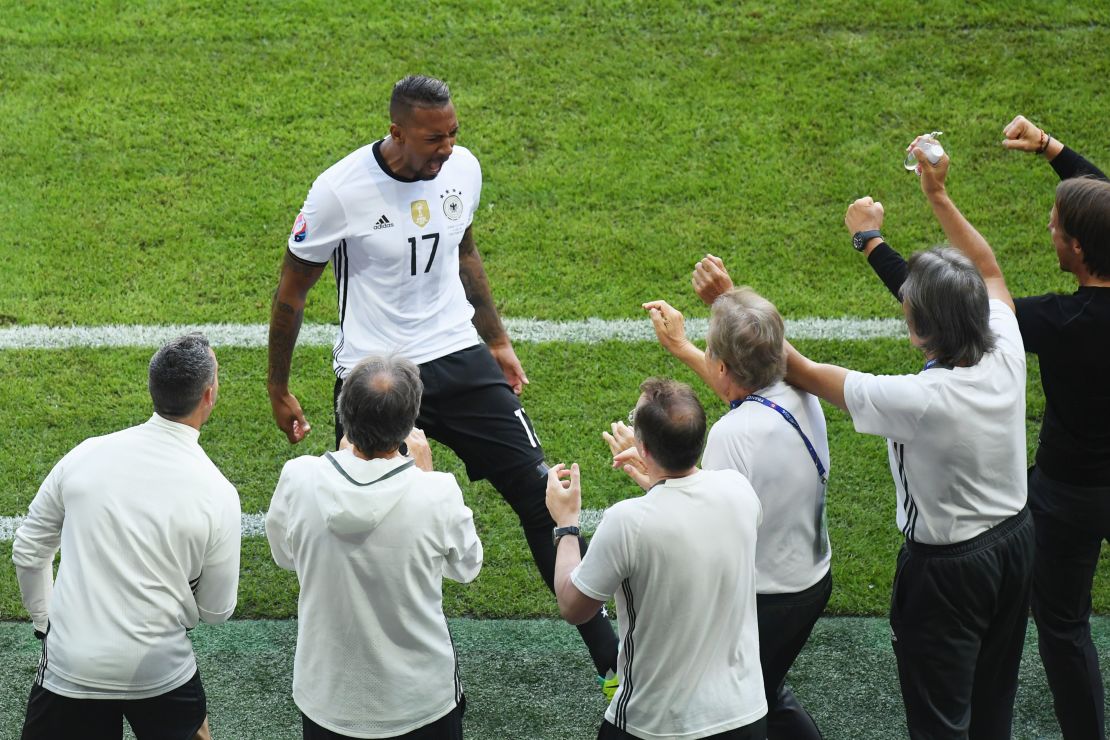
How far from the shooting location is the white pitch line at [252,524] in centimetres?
541

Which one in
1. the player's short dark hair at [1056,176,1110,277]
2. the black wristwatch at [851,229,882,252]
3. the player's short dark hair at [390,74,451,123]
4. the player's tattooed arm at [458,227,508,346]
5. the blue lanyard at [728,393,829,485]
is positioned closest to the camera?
the blue lanyard at [728,393,829,485]

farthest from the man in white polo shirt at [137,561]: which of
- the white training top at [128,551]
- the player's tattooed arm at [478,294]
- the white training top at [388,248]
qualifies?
the player's tattooed arm at [478,294]

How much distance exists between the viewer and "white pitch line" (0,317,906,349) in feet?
21.5

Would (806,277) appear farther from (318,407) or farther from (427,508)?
(427,508)

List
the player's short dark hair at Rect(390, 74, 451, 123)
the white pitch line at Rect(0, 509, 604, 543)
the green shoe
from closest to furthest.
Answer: the green shoe → the player's short dark hair at Rect(390, 74, 451, 123) → the white pitch line at Rect(0, 509, 604, 543)

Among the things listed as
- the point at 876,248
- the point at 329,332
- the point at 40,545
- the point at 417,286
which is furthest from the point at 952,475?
the point at 329,332

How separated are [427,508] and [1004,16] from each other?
271 inches

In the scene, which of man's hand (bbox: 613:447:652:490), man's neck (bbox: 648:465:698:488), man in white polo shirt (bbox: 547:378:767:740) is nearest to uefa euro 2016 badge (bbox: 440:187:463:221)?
man's hand (bbox: 613:447:652:490)

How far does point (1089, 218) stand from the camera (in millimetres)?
3572

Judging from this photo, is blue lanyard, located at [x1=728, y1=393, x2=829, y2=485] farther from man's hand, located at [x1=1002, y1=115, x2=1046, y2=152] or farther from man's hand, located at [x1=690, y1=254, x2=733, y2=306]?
man's hand, located at [x1=1002, y1=115, x2=1046, y2=152]

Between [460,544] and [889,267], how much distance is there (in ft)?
5.13

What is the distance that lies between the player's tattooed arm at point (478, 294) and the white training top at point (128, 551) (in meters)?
1.72

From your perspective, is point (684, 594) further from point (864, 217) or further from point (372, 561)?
point (864, 217)

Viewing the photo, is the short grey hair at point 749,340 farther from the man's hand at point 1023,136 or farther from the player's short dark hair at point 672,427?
the man's hand at point 1023,136
